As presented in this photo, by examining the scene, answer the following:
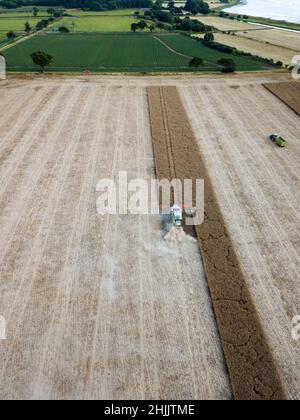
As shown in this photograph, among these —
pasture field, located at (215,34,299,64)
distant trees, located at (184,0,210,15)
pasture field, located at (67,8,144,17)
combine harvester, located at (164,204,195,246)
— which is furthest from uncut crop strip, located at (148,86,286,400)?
distant trees, located at (184,0,210,15)

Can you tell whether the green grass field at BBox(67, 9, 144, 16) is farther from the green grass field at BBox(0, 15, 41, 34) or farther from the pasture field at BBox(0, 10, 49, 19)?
the green grass field at BBox(0, 15, 41, 34)

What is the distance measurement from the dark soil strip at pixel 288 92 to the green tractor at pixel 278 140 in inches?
427

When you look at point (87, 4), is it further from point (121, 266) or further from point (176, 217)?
point (121, 266)

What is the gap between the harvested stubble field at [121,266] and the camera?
18.3 metres

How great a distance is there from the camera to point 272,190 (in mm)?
32156

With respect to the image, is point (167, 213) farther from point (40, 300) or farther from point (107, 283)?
point (40, 300)

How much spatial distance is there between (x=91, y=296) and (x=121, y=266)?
10.1 feet

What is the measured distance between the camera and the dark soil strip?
51656 mm

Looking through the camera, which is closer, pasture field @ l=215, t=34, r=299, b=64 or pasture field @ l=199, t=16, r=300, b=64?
pasture field @ l=215, t=34, r=299, b=64

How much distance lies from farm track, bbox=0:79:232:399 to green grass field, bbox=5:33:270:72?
39.9 meters

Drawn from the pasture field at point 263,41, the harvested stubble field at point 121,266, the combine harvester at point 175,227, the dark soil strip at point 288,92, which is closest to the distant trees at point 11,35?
the pasture field at point 263,41

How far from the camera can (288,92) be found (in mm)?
56188

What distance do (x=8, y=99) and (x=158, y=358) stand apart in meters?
46.3

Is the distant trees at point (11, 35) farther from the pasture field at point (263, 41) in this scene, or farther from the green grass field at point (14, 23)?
the pasture field at point (263, 41)
